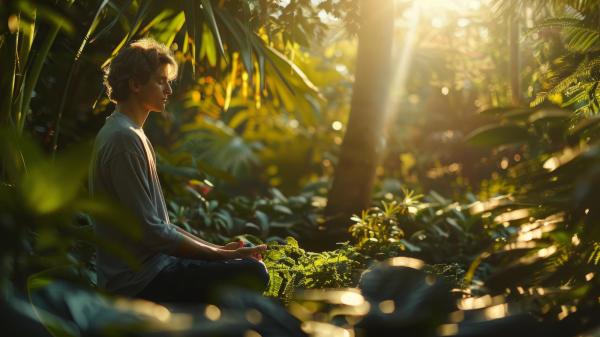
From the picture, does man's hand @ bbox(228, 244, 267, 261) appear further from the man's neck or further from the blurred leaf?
the blurred leaf

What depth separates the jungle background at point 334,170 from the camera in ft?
3.88

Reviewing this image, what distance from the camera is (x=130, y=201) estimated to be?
2346mm

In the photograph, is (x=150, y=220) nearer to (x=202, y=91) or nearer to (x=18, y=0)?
(x=18, y=0)

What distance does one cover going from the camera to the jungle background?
118 cm

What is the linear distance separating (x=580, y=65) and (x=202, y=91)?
10.1ft

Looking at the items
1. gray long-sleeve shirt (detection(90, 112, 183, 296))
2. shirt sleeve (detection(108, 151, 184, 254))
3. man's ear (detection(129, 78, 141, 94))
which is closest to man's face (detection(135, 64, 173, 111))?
man's ear (detection(129, 78, 141, 94))

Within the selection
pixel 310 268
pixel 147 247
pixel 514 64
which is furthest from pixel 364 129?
pixel 147 247

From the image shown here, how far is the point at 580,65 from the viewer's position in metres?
2.40

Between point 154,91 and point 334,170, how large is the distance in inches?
101

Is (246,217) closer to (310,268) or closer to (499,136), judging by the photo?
(310,268)

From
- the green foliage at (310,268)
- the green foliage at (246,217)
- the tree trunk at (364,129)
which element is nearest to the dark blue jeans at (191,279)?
the green foliage at (310,268)

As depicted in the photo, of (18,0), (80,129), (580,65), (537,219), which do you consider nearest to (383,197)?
(80,129)

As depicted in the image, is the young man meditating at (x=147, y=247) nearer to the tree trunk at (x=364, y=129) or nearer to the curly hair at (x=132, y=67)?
the curly hair at (x=132, y=67)

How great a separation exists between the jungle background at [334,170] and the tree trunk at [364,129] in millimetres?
13
